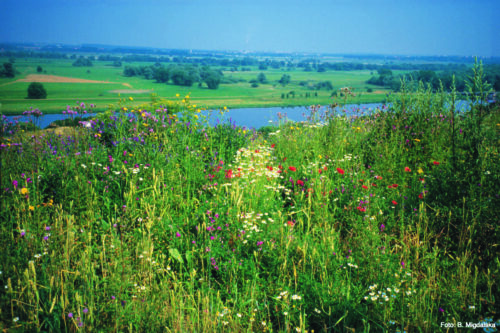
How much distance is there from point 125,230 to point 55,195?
120 cm

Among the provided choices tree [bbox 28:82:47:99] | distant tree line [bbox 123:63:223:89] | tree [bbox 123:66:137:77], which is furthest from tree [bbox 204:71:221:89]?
tree [bbox 28:82:47:99]

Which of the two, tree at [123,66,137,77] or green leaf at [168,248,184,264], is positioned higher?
tree at [123,66,137,77]

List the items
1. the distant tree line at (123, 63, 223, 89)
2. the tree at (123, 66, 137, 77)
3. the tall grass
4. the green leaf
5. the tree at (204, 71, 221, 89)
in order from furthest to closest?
the tree at (204, 71, 221, 89) < the tree at (123, 66, 137, 77) < the distant tree line at (123, 63, 223, 89) < the green leaf < the tall grass

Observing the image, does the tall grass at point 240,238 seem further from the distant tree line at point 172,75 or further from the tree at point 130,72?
the tree at point 130,72

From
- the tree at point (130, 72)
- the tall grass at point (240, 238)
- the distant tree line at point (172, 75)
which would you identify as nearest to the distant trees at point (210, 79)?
the distant tree line at point (172, 75)

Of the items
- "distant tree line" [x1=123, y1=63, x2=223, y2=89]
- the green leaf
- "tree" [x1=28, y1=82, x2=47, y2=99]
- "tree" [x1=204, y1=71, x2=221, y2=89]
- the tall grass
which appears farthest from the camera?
"tree" [x1=204, y1=71, x2=221, y2=89]

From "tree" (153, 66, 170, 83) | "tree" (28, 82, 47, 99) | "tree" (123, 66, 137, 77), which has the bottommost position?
"tree" (28, 82, 47, 99)

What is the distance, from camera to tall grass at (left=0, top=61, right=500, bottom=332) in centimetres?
221

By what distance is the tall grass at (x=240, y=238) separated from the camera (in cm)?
221

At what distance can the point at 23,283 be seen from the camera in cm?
226

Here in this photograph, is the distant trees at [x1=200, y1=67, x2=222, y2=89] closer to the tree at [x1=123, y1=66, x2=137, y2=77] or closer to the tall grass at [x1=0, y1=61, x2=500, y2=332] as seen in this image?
the tree at [x1=123, y1=66, x2=137, y2=77]

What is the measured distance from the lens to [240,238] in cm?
309

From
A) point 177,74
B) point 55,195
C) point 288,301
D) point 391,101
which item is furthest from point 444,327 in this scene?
point 177,74

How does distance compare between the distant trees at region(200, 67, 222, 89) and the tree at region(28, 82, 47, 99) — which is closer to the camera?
the tree at region(28, 82, 47, 99)
